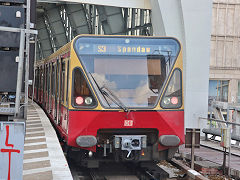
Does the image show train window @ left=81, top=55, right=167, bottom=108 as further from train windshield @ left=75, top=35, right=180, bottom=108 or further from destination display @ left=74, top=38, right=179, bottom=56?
destination display @ left=74, top=38, right=179, bottom=56

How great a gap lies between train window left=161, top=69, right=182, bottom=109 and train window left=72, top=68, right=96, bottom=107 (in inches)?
62.7

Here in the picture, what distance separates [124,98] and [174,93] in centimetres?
114

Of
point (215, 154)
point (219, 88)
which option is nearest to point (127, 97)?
point (215, 154)

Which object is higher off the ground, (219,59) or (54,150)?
(219,59)

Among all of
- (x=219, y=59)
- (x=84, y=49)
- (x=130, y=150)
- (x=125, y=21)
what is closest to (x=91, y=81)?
(x=84, y=49)

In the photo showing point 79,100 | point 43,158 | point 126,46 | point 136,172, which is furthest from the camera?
point 136,172

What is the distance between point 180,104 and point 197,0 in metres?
14.7

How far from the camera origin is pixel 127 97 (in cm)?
1005

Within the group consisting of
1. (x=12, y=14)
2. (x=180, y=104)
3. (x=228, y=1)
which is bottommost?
(x=180, y=104)

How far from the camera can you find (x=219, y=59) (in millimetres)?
49500

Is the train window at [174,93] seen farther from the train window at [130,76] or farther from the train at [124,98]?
the train window at [130,76]

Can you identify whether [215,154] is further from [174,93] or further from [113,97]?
[113,97]

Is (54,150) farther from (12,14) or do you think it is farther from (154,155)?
(12,14)

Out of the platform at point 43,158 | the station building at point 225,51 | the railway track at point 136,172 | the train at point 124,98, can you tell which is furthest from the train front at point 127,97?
the station building at point 225,51
